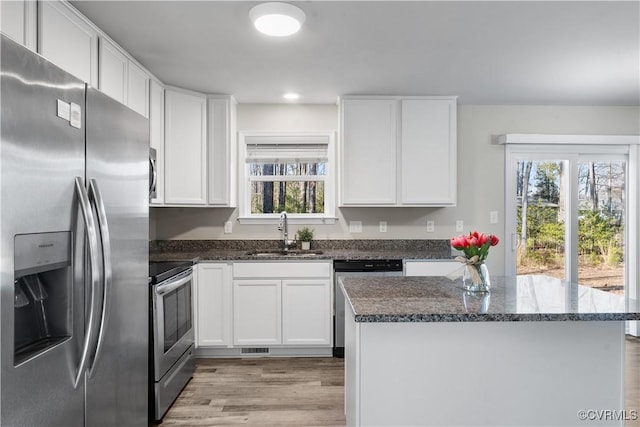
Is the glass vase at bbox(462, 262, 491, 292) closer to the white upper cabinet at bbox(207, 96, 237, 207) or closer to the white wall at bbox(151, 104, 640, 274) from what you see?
the white wall at bbox(151, 104, 640, 274)

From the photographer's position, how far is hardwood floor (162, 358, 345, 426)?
245 cm

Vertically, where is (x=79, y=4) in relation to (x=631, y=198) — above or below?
above

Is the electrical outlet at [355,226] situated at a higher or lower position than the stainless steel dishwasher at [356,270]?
higher

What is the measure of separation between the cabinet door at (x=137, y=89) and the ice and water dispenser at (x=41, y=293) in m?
1.82

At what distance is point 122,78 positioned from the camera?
2656 millimetres

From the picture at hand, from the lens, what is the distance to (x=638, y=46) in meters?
2.62

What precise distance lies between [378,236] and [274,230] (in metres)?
1.08

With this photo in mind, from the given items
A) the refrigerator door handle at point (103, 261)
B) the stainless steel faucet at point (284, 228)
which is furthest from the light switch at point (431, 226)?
the refrigerator door handle at point (103, 261)

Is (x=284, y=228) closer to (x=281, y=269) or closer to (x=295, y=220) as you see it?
(x=295, y=220)

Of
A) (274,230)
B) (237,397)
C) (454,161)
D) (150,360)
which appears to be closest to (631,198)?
(454,161)

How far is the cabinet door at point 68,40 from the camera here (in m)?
1.83

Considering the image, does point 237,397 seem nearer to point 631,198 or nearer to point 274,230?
point 274,230

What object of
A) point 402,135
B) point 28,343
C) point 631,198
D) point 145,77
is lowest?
point 28,343

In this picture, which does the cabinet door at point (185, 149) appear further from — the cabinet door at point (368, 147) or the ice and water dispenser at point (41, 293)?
the ice and water dispenser at point (41, 293)
